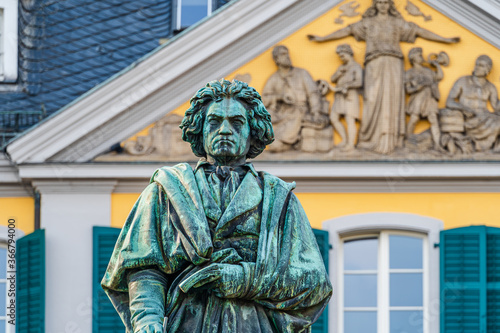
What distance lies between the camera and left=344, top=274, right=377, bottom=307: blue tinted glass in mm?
22453

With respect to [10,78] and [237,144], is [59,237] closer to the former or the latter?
[10,78]

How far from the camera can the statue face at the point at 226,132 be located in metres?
7.59

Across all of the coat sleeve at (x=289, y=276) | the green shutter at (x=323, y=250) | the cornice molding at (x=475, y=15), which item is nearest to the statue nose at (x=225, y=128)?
the coat sleeve at (x=289, y=276)

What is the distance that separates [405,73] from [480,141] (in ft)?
3.49

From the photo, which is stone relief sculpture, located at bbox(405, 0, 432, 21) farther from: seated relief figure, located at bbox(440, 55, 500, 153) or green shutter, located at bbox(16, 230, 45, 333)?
green shutter, located at bbox(16, 230, 45, 333)

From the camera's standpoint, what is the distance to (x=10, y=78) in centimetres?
2334

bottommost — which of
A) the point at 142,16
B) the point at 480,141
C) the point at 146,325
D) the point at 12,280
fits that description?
the point at 146,325

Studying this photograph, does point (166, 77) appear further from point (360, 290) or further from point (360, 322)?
point (360, 322)

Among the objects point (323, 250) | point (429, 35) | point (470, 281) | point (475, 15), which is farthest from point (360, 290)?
point (475, 15)

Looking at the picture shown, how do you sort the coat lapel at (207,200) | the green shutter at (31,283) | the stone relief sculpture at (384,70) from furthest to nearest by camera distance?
the stone relief sculpture at (384,70) → the green shutter at (31,283) → the coat lapel at (207,200)

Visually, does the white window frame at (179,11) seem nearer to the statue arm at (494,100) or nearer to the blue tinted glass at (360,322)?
the statue arm at (494,100)

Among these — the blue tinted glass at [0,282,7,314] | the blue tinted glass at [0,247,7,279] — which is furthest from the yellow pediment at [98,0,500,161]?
the blue tinted glass at [0,282,7,314]

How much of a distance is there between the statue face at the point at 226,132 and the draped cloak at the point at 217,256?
5.0 inches

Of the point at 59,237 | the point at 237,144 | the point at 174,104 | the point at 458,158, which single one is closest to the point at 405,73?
the point at 458,158
